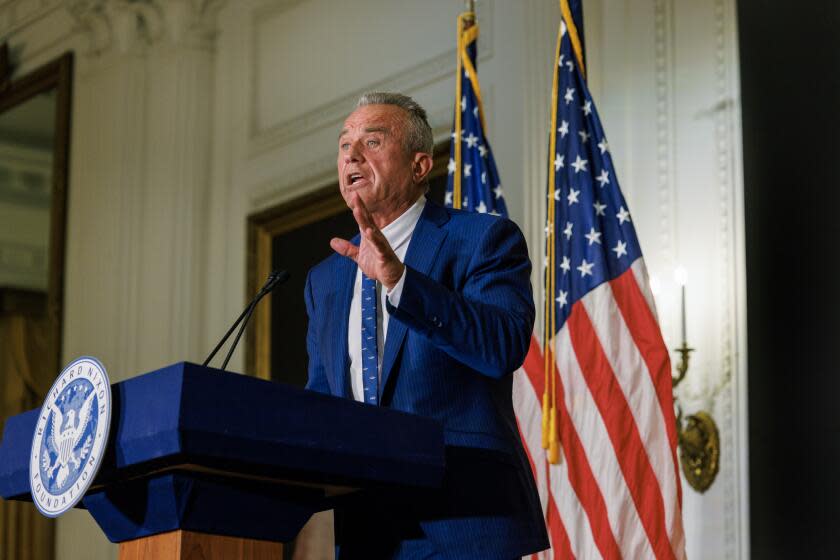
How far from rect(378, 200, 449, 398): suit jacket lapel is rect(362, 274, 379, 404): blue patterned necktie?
0.05 feet

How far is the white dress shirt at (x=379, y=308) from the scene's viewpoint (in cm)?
236

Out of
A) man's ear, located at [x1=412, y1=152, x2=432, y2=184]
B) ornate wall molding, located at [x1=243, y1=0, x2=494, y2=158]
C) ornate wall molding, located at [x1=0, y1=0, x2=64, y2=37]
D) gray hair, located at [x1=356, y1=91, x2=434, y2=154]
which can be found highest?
ornate wall molding, located at [x1=0, y1=0, x2=64, y2=37]

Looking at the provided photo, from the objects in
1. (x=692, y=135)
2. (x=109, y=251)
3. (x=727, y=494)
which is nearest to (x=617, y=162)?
(x=692, y=135)

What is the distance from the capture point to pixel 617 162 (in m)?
5.44

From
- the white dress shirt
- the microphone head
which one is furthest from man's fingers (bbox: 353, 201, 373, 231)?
the microphone head

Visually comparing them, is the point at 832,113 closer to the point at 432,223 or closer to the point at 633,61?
the point at 633,61

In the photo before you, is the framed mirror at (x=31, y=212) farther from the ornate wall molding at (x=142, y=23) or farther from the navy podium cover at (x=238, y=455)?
the navy podium cover at (x=238, y=455)

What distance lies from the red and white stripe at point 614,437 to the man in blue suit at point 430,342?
2.03 meters

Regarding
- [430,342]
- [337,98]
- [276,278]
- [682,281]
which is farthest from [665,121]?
[430,342]

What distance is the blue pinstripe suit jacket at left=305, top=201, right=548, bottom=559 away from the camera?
216 centimetres

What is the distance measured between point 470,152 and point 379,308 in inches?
115

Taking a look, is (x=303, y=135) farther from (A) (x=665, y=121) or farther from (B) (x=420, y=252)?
(B) (x=420, y=252)

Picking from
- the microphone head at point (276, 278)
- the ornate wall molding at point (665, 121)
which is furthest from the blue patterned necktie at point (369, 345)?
the ornate wall molding at point (665, 121)

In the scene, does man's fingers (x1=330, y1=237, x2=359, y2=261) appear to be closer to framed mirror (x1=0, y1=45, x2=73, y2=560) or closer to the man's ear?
the man's ear
